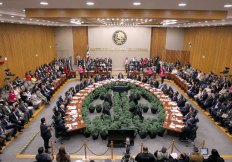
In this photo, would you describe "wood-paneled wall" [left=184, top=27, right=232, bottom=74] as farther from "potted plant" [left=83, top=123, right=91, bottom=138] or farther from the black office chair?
"potted plant" [left=83, top=123, right=91, bottom=138]

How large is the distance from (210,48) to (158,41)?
8.42 metres

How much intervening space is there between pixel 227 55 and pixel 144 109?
9342 millimetres

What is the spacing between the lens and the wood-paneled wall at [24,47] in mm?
16459

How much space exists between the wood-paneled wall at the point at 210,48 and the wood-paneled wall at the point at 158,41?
3.38m

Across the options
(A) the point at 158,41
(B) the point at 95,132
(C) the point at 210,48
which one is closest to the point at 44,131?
(B) the point at 95,132

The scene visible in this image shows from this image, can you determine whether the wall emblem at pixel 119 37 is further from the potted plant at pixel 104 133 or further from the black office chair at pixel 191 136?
the black office chair at pixel 191 136

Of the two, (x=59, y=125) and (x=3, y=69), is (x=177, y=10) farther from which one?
(x=3, y=69)

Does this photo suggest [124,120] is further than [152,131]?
Yes

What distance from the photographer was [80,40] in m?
27.1

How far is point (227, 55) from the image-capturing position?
1666 cm

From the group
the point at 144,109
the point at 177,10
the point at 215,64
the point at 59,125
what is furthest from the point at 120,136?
the point at 215,64

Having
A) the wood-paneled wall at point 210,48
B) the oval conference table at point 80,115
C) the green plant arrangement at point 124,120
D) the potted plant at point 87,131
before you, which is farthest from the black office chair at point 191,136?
the wood-paneled wall at point 210,48

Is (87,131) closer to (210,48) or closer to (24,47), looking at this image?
(24,47)

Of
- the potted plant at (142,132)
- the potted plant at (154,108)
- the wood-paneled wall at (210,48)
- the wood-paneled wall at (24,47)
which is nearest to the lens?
the potted plant at (142,132)
